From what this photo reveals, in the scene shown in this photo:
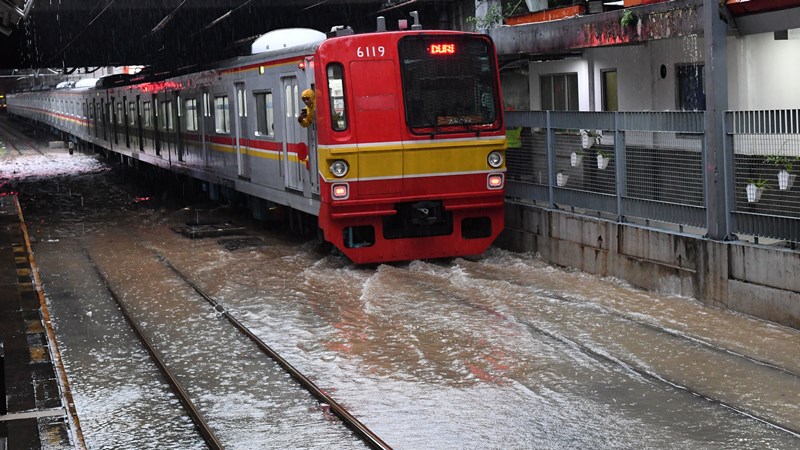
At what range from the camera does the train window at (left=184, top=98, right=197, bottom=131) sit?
21516 mm

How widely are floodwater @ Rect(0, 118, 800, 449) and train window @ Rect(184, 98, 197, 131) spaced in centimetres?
697

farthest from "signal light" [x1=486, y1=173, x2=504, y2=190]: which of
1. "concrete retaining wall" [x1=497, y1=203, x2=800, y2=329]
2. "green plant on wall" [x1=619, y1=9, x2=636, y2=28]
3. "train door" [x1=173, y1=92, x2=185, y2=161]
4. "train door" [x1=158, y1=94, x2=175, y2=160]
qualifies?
"train door" [x1=158, y1=94, x2=175, y2=160]

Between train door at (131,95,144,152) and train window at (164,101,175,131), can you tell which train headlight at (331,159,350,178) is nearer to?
train window at (164,101,175,131)

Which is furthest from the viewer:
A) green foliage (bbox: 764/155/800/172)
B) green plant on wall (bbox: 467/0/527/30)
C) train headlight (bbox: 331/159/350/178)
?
green plant on wall (bbox: 467/0/527/30)

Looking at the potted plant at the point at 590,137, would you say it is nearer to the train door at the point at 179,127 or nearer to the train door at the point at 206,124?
the train door at the point at 206,124

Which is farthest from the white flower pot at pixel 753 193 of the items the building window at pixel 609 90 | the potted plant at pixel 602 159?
the building window at pixel 609 90

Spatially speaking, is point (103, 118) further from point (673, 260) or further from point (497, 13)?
point (673, 260)

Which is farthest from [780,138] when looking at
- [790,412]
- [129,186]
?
[129,186]

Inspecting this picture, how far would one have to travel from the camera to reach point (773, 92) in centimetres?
1727

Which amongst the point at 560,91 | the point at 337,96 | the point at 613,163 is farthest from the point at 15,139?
the point at 613,163

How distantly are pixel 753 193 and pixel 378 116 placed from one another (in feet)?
14.8

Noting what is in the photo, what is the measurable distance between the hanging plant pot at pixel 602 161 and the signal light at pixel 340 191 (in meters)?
2.88

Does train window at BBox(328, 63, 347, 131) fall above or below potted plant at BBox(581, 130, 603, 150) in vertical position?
above

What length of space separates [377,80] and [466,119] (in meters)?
1.16
